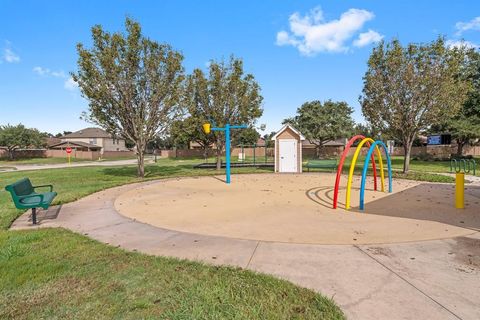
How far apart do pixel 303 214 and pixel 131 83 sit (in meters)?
10.9

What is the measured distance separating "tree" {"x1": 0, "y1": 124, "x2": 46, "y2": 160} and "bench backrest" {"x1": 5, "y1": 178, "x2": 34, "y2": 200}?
2097 inches

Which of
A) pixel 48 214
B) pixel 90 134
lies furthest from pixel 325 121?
pixel 90 134

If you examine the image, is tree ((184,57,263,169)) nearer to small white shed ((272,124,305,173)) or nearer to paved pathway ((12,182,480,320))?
small white shed ((272,124,305,173))

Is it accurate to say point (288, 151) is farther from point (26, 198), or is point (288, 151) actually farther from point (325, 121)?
point (325, 121)

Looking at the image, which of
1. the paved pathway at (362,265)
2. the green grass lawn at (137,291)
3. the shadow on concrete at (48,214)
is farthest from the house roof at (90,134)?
the green grass lawn at (137,291)

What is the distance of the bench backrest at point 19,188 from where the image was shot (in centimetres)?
591

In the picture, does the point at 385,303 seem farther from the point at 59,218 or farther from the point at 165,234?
the point at 59,218

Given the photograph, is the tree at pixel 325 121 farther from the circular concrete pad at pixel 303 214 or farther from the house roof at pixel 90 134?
the house roof at pixel 90 134

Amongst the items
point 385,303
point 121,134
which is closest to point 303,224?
point 385,303

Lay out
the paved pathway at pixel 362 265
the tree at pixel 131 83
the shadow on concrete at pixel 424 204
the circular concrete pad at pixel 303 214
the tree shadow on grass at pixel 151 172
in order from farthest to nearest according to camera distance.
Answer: the tree shadow on grass at pixel 151 172 → the tree at pixel 131 83 → the shadow on concrete at pixel 424 204 → the circular concrete pad at pixel 303 214 → the paved pathway at pixel 362 265

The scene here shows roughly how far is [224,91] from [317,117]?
3176 centimetres

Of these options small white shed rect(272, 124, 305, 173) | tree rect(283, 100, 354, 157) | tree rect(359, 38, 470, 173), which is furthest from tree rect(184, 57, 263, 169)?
tree rect(283, 100, 354, 157)

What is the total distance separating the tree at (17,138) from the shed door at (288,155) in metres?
50.3

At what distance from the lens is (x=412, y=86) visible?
603 inches
